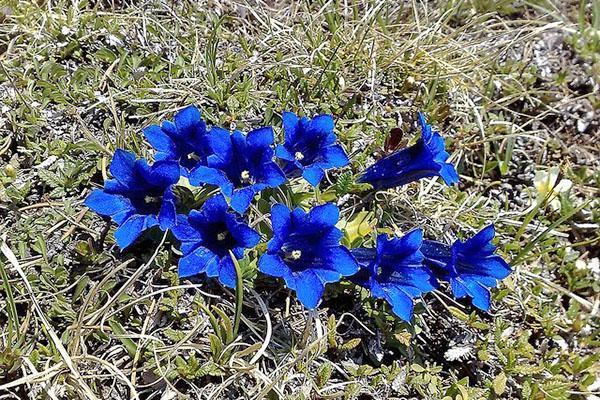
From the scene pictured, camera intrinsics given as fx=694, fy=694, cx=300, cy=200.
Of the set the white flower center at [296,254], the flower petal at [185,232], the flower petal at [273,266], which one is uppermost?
the flower petal at [185,232]

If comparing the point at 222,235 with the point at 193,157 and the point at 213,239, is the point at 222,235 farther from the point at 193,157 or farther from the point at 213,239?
the point at 193,157

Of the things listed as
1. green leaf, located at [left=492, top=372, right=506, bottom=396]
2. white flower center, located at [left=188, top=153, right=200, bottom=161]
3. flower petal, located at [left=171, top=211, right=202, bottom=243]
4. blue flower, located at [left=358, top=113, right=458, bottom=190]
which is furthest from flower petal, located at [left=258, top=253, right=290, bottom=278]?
green leaf, located at [left=492, top=372, right=506, bottom=396]

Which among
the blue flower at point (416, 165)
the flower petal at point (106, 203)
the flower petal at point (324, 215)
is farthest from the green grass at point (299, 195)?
the flower petal at point (324, 215)

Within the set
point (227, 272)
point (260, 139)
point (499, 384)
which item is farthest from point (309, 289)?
point (499, 384)

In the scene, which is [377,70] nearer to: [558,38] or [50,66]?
[558,38]

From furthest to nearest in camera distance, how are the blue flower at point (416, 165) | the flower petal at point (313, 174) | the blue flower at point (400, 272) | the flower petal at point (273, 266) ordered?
1. the blue flower at point (416, 165)
2. the flower petal at point (313, 174)
3. the blue flower at point (400, 272)
4. the flower petal at point (273, 266)

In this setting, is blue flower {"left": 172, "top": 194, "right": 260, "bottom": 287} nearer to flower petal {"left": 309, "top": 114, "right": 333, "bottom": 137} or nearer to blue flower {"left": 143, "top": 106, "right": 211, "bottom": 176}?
Answer: blue flower {"left": 143, "top": 106, "right": 211, "bottom": 176}

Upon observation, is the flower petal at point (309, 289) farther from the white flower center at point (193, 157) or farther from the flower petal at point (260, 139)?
the white flower center at point (193, 157)

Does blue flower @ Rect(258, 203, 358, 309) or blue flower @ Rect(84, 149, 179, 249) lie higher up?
blue flower @ Rect(84, 149, 179, 249)
